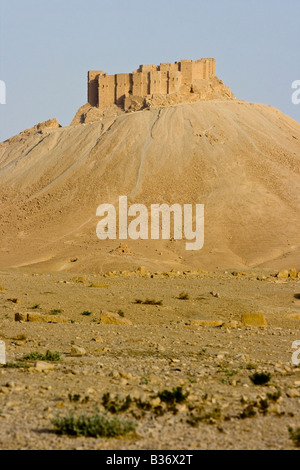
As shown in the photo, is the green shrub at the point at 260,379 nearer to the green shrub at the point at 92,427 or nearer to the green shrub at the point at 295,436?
the green shrub at the point at 295,436

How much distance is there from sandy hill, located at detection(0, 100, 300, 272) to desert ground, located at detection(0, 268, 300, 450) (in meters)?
15.6

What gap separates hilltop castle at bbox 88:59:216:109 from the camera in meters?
63.2

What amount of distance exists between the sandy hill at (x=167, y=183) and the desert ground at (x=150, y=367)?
15.6 m

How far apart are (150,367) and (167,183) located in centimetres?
4119

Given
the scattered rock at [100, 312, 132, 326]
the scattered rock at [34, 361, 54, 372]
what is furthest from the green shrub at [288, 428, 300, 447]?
the scattered rock at [100, 312, 132, 326]

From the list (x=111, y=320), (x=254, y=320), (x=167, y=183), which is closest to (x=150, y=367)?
(x=111, y=320)

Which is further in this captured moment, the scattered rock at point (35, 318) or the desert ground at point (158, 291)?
the scattered rock at point (35, 318)

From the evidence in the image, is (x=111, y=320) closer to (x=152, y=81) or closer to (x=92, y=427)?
(x=92, y=427)

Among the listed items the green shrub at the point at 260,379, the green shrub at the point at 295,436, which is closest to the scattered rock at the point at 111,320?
the green shrub at the point at 260,379

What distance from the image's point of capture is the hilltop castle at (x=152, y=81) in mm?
63188

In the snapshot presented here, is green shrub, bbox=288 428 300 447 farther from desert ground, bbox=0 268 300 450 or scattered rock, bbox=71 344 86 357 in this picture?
scattered rock, bbox=71 344 86 357
